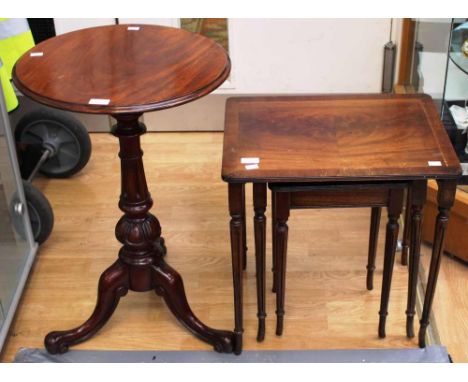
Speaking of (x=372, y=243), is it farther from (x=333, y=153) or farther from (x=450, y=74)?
(x=450, y=74)

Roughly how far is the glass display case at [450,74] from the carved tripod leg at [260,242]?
0.82m

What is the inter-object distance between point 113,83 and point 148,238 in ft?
1.67

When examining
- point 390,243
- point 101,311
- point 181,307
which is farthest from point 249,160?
point 101,311

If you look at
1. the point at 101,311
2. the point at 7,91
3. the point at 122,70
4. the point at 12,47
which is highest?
the point at 122,70

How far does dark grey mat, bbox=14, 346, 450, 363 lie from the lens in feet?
7.26

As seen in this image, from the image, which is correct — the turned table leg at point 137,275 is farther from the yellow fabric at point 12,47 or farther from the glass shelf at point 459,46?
the glass shelf at point 459,46

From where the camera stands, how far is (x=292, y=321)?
2.35m

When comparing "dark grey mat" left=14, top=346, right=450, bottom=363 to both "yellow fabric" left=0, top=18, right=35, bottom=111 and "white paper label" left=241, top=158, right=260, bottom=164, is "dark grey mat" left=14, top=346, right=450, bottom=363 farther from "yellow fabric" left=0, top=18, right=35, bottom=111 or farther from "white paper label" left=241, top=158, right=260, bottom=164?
"yellow fabric" left=0, top=18, right=35, bottom=111

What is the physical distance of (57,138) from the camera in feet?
9.98

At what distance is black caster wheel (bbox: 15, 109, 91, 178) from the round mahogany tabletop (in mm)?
871

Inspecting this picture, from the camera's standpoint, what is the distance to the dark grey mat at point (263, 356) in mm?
2213

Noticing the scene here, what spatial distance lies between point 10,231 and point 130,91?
85 centimetres
